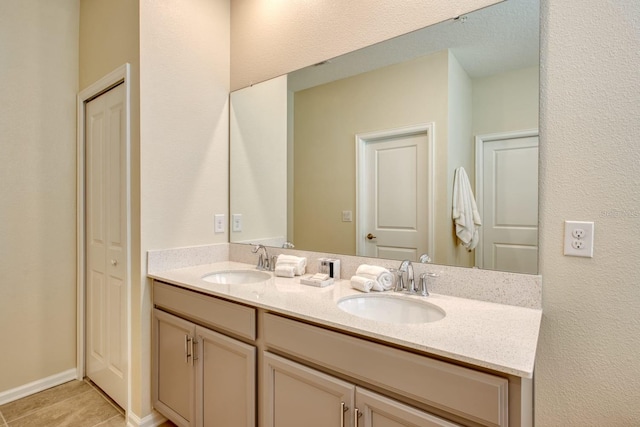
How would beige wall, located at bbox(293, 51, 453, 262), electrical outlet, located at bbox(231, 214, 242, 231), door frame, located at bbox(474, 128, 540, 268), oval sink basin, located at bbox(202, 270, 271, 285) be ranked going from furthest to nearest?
electrical outlet, located at bbox(231, 214, 242, 231) < oval sink basin, located at bbox(202, 270, 271, 285) < beige wall, located at bbox(293, 51, 453, 262) < door frame, located at bbox(474, 128, 540, 268)

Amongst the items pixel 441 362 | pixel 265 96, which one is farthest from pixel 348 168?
pixel 441 362

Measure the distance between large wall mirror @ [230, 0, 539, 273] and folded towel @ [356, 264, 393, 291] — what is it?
5.5 inches

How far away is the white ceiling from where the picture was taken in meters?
1.23

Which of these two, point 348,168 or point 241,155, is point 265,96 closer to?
point 241,155

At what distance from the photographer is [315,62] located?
1.82 m

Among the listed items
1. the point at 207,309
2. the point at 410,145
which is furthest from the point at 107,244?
the point at 410,145

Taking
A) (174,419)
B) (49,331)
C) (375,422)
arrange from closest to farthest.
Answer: (375,422)
(174,419)
(49,331)

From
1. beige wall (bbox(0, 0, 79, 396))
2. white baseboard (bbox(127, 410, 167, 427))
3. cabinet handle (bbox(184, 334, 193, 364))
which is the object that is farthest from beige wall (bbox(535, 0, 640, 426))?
beige wall (bbox(0, 0, 79, 396))

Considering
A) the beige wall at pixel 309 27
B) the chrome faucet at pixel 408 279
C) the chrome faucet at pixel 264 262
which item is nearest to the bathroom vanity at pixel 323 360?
the chrome faucet at pixel 408 279

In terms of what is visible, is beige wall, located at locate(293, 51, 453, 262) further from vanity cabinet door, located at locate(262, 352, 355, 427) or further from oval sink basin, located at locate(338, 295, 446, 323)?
vanity cabinet door, located at locate(262, 352, 355, 427)

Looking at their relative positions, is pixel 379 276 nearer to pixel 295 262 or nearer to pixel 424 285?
pixel 424 285

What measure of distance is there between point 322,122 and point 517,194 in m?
1.06

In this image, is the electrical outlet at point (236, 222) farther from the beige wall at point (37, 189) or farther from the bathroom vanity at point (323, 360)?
the beige wall at point (37, 189)

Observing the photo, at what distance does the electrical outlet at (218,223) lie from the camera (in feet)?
7.08
